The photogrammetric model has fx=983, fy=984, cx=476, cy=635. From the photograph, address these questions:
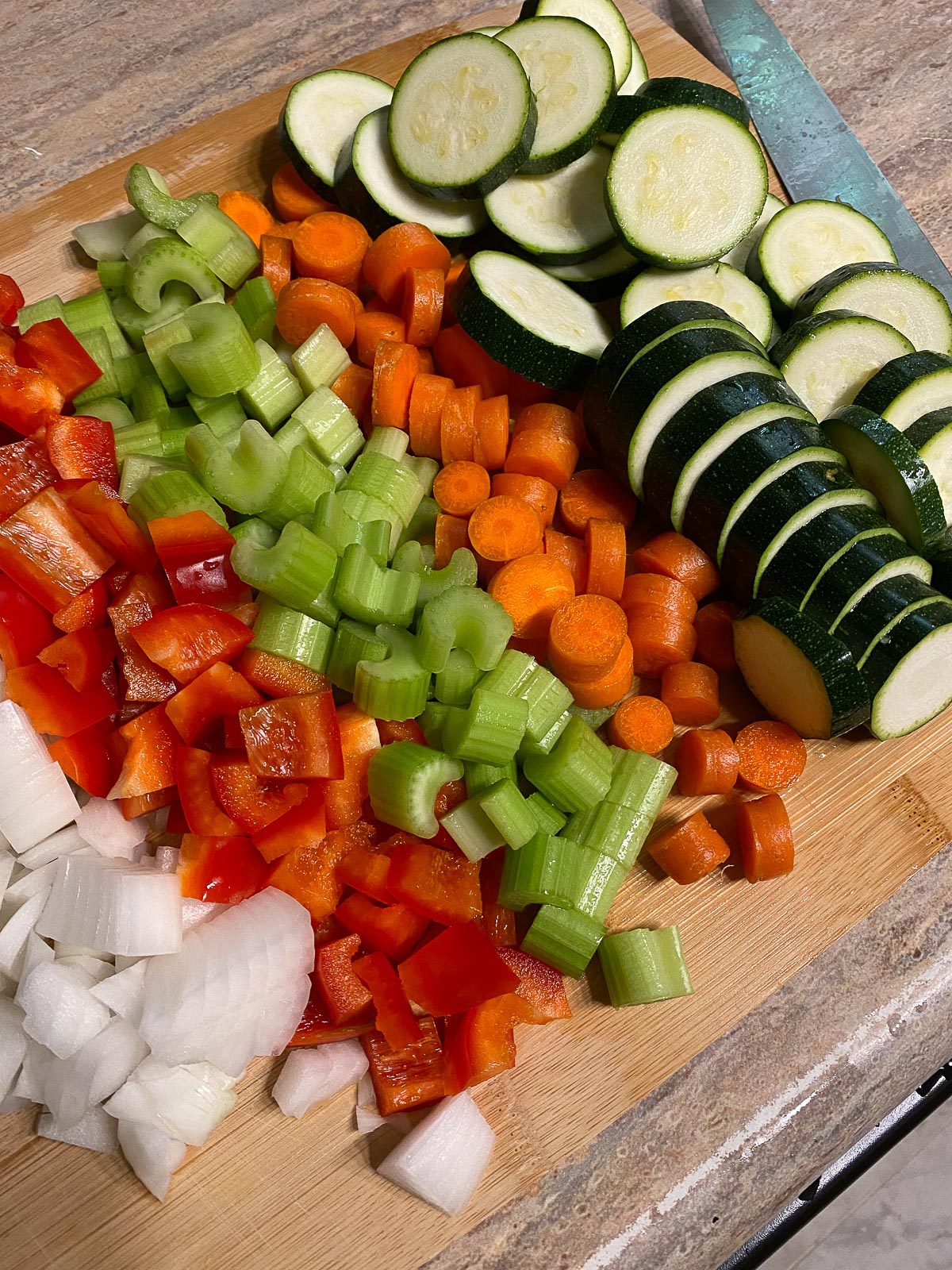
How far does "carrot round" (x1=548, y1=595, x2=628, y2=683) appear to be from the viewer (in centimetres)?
244

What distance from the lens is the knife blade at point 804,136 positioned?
3.19 metres

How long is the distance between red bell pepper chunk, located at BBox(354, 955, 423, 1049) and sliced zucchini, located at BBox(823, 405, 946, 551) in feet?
5.65

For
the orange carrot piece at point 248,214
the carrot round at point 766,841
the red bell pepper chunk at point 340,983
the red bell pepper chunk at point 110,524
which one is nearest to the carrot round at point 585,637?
the carrot round at point 766,841

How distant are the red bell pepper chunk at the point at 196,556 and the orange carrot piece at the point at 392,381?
60cm

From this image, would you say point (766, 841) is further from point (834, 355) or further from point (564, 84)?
point (564, 84)

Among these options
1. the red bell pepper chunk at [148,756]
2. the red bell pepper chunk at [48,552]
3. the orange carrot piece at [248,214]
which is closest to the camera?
the red bell pepper chunk at [148,756]

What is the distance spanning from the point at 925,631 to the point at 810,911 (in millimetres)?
750

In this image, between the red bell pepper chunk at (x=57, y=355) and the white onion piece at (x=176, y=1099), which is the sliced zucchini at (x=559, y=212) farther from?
the white onion piece at (x=176, y=1099)

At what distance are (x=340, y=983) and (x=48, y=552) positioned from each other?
127cm

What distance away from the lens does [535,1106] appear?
7.46 ft

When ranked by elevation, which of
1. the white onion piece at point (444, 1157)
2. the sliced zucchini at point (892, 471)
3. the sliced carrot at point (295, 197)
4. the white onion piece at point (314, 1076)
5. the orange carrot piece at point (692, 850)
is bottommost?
the white onion piece at point (314, 1076)

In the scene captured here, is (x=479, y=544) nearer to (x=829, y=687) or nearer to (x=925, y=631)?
(x=829, y=687)

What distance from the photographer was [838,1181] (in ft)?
9.08

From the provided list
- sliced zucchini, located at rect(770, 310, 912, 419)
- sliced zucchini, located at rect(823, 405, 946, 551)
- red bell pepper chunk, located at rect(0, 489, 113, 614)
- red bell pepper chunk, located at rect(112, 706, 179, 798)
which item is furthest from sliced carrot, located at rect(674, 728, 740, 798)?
red bell pepper chunk, located at rect(0, 489, 113, 614)
